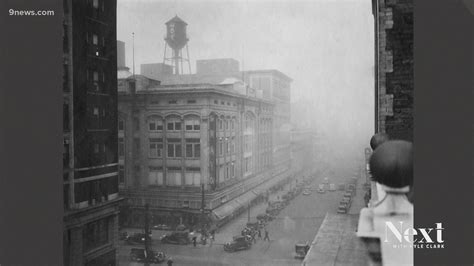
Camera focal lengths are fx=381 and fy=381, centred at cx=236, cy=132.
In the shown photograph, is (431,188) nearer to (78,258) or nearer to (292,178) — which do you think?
(78,258)

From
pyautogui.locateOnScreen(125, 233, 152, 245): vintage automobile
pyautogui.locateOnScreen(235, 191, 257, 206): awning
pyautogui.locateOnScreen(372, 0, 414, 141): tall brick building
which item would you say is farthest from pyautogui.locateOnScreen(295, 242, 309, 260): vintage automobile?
pyautogui.locateOnScreen(372, 0, 414, 141): tall brick building

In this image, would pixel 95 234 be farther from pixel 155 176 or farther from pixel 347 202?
pixel 347 202

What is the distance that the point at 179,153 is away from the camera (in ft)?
74.1

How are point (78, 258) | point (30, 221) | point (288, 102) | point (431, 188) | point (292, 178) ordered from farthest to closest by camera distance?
point (292, 178) < point (288, 102) < point (78, 258) < point (30, 221) < point (431, 188)

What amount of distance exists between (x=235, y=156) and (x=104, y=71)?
938 cm

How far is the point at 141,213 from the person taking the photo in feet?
70.8

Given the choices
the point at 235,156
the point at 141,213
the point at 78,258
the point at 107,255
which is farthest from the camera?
the point at 235,156

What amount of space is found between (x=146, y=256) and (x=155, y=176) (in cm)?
527

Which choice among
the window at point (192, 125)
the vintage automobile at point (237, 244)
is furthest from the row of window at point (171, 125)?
the vintage automobile at point (237, 244)

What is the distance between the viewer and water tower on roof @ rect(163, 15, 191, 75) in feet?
60.9

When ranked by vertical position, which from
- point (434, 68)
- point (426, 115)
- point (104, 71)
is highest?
point (104, 71)

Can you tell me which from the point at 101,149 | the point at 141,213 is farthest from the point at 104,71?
the point at 141,213

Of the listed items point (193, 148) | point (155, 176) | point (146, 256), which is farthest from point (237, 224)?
point (146, 256)

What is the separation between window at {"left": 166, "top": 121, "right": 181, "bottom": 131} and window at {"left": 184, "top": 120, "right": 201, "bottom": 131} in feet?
1.48
